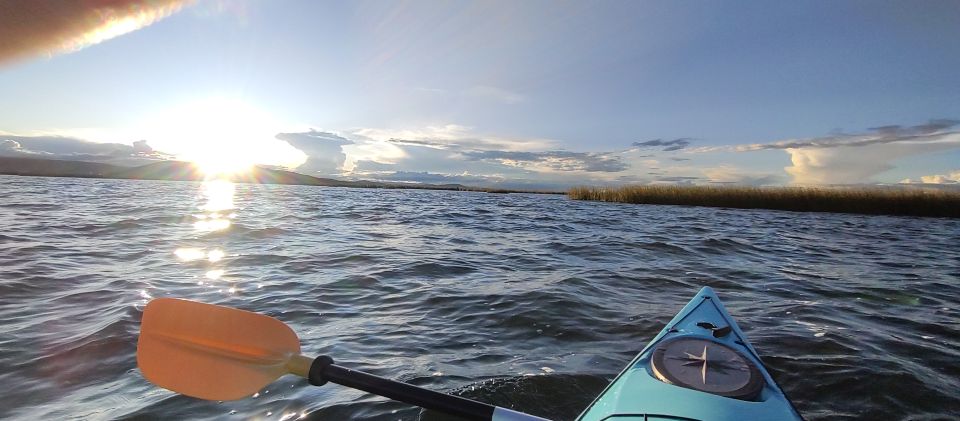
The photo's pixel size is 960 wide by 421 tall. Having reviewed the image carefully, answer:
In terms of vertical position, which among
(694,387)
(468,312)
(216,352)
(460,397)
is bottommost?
(468,312)

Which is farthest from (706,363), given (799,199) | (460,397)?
(799,199)

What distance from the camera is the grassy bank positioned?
21.8 m

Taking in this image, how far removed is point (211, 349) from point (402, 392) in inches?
61.2

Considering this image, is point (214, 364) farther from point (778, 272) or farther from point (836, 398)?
point (778, 272)

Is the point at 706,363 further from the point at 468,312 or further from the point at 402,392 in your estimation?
the point at 468,312

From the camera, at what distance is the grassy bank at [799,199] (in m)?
21.8

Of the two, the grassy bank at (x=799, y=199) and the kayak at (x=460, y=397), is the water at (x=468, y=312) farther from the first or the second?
the grassy bank at (x=799, y=199)

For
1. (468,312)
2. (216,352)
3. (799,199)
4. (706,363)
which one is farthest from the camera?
(799,199)

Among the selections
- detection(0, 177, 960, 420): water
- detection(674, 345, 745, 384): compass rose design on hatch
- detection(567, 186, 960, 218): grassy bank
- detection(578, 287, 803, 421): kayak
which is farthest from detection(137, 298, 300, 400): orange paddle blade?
detection(567, 186, 960, 218): grassy bank

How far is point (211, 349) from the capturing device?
2809mm

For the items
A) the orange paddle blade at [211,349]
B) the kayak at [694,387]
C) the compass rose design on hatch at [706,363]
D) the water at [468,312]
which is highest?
the compass rose design on hatch at [706,363]

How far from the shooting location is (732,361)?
7.43 ft

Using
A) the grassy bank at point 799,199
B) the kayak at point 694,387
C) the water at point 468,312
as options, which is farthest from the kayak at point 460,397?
the grassy bank at point 799,199

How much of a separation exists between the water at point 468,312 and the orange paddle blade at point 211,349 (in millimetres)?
209
